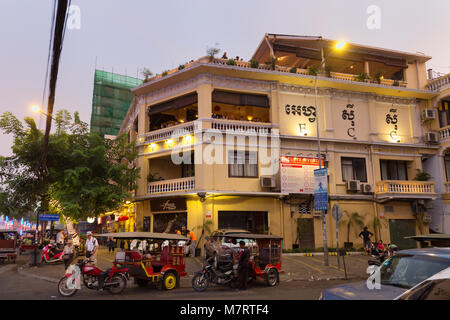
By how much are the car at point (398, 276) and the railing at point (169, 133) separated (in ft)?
58.0

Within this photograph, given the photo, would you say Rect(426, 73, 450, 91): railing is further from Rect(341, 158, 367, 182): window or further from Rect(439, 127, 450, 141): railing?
Rect(341, 158, 367, 182): window

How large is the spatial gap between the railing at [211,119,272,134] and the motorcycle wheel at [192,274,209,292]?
12228 mm

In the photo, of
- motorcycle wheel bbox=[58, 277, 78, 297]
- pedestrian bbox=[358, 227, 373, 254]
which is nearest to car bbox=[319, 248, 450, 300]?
motorcycle wheel bbox=[58, 277, 78, 297]

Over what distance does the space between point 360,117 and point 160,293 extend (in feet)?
67.5

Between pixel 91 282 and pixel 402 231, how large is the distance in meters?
22.3

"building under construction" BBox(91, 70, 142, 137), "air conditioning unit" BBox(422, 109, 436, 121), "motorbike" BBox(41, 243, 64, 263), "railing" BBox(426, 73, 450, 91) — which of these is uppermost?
"building under construction" BBox(91, 70, 142, 137)

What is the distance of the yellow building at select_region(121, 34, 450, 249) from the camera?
22.9 meters

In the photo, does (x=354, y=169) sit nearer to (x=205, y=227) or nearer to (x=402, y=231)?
(x=402, y=231)

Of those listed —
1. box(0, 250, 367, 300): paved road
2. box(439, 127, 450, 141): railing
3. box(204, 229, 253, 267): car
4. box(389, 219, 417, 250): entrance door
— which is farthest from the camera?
box(439, 127, 450, 141): railing

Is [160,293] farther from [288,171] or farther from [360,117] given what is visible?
[360,117]

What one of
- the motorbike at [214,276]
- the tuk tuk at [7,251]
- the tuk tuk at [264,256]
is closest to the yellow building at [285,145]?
the tuk tuk at [264,256]

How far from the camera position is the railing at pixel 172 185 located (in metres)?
22.7

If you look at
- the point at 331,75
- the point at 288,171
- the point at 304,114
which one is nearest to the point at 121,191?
the point at 288,171

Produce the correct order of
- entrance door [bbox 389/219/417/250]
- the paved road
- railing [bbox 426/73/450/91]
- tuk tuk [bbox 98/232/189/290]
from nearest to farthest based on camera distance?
the paved road
tuk tuk [bbox 98/232/189/290]
entrance door [bbox 389/219/417/250]
railing [bbox 426/73/450/91]
